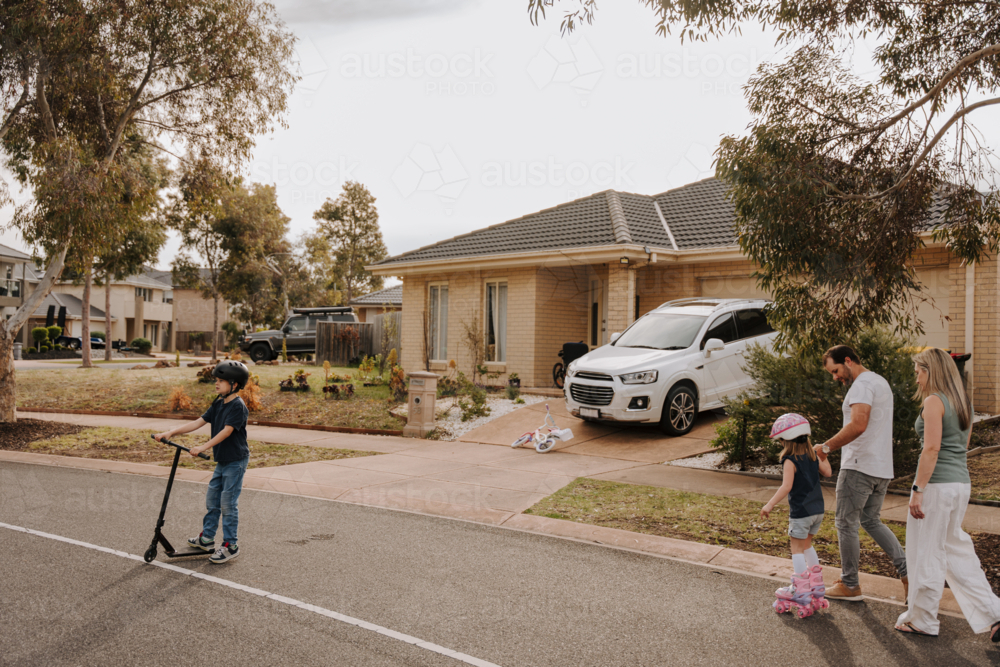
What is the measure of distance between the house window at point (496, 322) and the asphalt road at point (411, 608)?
10.9m

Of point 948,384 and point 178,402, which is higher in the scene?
point 948,384

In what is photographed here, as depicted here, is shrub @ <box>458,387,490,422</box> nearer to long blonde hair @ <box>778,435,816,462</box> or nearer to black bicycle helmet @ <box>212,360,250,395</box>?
black bicycle helmet @ <box>212,360,250,395</box>

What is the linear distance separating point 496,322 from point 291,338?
583 inches

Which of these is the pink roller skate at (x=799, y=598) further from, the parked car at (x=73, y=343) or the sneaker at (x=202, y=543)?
the parked car at (x=73, y=343)

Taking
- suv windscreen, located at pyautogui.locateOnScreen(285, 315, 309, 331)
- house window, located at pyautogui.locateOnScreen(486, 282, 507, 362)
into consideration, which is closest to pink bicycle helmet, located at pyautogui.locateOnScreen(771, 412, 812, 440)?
house window, located at pyautogui.locateOnScreen(486, 282, 507, 362)

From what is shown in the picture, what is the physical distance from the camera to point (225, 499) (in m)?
5.83

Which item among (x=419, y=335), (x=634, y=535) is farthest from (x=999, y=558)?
(x=419, y=335)

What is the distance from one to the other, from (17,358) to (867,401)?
1594 inches

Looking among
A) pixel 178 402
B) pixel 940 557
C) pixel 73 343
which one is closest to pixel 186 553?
pixel 940 557

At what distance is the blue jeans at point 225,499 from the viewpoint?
5.82 metres

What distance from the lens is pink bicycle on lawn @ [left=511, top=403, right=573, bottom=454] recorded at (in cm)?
1124

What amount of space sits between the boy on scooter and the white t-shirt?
4.44 m

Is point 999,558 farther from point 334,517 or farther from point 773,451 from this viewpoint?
point 334,517

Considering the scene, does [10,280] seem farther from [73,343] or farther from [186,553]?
[186,553]
